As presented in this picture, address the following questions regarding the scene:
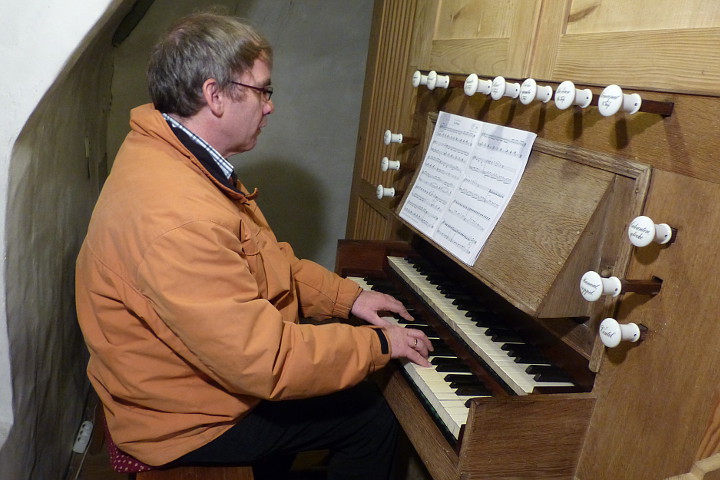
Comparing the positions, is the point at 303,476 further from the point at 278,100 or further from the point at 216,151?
the point at 278,100

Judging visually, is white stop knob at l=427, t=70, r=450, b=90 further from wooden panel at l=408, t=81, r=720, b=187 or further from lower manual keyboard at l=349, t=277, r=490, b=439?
lower manual keyboard at l=349, t=277, r=490, b=439

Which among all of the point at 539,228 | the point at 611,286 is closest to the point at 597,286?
the point at 611,286

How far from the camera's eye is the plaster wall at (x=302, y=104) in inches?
113

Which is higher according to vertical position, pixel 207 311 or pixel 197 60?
pixel 197 60

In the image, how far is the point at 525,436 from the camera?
115 centimetres

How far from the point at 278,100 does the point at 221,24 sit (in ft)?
5.28

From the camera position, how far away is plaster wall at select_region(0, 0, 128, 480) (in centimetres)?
138

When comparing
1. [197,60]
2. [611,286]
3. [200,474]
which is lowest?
[200,474]

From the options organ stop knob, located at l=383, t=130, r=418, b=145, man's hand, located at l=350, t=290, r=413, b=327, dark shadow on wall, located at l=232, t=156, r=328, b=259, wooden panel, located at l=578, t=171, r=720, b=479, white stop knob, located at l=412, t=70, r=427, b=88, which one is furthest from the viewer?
dark shadow on wall, located at l=232, t=156, r=328, b=259

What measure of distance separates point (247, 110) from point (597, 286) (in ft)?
3.14

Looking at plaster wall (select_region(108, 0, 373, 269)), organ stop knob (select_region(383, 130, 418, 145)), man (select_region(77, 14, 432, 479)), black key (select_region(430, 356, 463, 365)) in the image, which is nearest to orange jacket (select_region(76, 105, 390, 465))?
man (select_region(77, 14, 432, 479))

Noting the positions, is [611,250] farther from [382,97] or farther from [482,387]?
[382,97]

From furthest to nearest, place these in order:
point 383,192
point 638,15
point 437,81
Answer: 1. point 383,192
2. point 437,81
3. point 638,15

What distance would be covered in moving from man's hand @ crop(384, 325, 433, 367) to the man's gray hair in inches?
29.1
